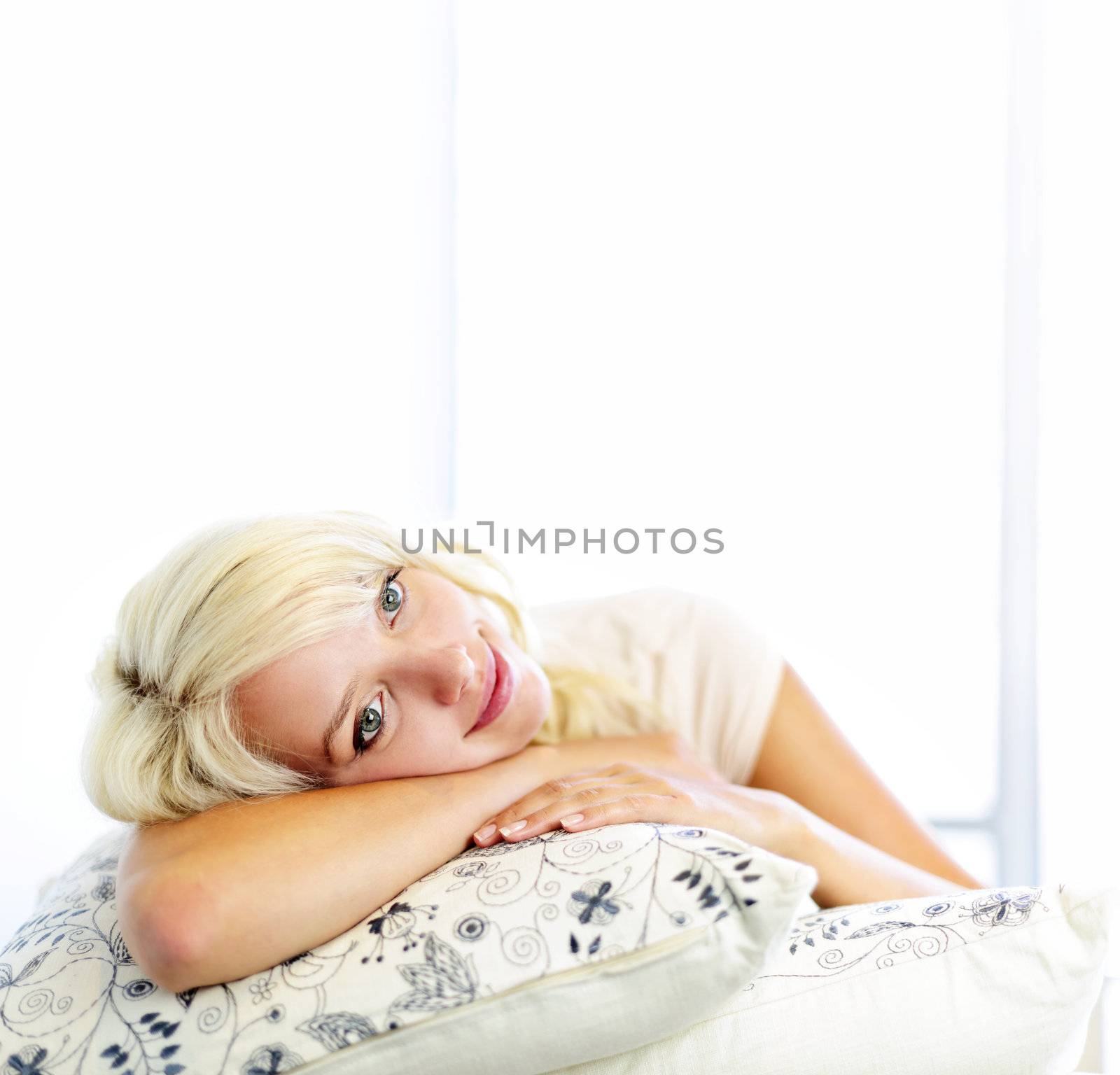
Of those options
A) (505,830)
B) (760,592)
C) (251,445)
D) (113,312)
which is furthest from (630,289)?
(505,830)

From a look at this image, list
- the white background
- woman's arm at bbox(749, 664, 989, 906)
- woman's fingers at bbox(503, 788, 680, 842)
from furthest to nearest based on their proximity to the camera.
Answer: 1. the white background
2. woman's arm at bbox(749, 664, 989, 906)
3. woman's fingers at bbox(503, 788, 680, 842)

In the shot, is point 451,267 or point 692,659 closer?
point 692,659

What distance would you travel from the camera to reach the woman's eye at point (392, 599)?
1.25 metres

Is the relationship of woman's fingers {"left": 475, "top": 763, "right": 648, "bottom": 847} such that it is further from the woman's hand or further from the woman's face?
the woman's face

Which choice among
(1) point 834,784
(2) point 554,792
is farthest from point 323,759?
(1) point 834,784

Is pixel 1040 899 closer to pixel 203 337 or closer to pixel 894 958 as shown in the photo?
pixel 894 958

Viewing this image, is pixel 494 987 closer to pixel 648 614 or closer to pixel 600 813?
pixel 600 813

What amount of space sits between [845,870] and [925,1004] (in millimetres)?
302

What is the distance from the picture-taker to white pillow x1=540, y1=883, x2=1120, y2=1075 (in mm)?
870

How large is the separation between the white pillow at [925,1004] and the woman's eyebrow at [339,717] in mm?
440

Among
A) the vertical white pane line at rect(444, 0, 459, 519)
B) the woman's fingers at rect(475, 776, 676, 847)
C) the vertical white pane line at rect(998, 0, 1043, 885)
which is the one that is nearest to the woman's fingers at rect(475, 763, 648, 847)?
the woman's fingers at rect(475, 776, 676, 847)

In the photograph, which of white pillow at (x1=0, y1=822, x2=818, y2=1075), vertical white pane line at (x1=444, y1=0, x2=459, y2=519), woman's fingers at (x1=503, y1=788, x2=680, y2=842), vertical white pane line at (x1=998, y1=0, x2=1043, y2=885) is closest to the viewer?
white pillow at (x1=0, y1=822, x2=818, y2=1075)

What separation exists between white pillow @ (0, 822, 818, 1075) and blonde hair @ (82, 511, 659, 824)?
0.26m

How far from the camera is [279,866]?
924 millimetres
